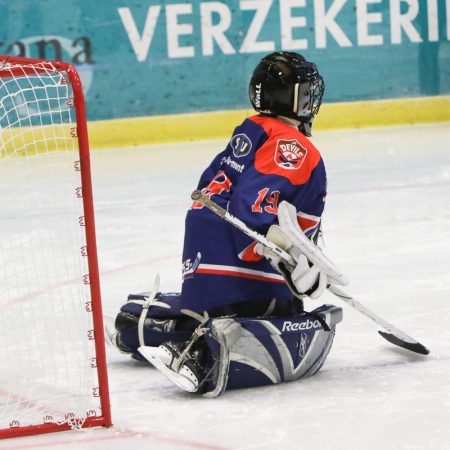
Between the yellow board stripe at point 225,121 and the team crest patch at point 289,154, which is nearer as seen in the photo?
the team crest patch at point 289,154

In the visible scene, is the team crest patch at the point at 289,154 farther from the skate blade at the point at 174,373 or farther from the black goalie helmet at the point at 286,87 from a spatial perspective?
the skate blade at the point at 174,373

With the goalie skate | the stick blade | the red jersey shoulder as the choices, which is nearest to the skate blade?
the goalie skate

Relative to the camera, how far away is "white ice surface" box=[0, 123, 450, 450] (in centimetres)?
207

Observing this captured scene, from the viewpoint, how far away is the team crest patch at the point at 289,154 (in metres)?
2.33

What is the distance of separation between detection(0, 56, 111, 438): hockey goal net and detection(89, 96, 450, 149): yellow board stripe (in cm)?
184

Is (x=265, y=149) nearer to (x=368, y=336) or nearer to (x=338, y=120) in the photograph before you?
(x=368, y=336)

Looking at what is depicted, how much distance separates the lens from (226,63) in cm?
707

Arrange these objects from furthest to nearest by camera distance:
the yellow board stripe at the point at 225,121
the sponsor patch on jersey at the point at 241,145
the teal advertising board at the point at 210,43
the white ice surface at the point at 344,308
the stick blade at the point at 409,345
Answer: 1. the yellow board stripe at the point at 225,121
2. the teal advertising board at the point at 210,43
3. the stick blade at the point at 409,345
4. the sponsor patch on jersey at the point at 241,145
5. the white ice surface at the point at 344,308

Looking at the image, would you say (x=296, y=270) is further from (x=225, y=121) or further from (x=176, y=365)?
(x=225, y=121)

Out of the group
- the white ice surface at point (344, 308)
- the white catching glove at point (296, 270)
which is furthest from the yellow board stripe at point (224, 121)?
the white catching glove at point (296, 270)

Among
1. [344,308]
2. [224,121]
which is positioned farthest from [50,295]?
[224,121]

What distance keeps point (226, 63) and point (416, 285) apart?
3.97m

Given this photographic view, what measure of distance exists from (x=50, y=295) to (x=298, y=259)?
1170 millimetres

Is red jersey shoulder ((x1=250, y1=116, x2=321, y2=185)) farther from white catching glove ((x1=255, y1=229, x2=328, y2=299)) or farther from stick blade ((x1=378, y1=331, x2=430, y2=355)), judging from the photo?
stick blade ((x1=378, y1=331, x2=430, y2=355))
